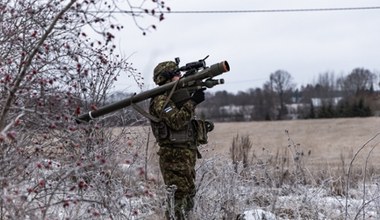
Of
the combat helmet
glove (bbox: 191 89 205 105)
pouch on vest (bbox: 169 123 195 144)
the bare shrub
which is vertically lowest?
the bare shrub

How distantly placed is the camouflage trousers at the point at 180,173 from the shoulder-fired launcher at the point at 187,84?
596mm

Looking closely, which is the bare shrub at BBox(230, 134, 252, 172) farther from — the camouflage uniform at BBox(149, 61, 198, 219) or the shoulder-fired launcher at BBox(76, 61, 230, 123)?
the shoulder-fired launcher at BBox(76, 61, 230, 123)

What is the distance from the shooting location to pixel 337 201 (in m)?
6.50

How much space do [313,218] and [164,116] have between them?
1.86 meters

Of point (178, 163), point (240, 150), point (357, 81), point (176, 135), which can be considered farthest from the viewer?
point (357, 81)

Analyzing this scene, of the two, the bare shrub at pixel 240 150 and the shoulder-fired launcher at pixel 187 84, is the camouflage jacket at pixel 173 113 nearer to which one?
the shoulder-fired launcher at pixel 187 84

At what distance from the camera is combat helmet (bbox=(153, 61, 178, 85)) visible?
5355 mm

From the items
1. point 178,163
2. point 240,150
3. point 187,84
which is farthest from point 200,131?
point 240,150

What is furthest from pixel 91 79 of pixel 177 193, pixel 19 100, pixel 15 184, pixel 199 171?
pixel 15 184

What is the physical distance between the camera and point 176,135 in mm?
5371

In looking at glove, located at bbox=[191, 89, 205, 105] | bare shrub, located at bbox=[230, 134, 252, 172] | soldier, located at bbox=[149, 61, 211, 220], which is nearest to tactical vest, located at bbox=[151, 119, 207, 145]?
soldier, located at bbox=[149, 61, 211, 220]

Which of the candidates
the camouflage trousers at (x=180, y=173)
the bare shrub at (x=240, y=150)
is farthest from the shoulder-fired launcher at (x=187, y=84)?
the bare shrub at (x=240, y=150)

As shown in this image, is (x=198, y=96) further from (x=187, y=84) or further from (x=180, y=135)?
(x=180, y=135)

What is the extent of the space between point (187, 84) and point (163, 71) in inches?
15.3
